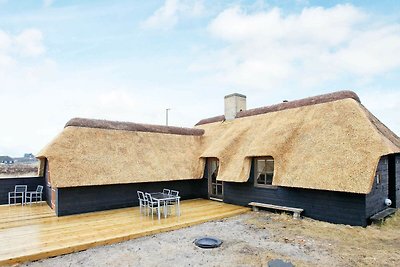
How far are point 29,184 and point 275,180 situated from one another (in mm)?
9749

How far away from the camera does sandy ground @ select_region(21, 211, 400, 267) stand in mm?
4363

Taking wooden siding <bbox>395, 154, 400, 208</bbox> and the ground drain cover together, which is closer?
the ground drain cover

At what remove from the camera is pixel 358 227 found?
6.27 m

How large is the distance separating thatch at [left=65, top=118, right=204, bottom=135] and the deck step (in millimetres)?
7864

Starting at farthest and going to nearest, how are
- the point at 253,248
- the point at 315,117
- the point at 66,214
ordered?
the point at 315,117, the point at 66,214, the point at 253,248

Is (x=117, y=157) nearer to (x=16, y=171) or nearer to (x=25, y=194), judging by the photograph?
(x=25, y=194)

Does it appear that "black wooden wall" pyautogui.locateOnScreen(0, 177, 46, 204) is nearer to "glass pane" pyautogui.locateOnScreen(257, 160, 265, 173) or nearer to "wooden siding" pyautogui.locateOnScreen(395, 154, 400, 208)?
"glass pane" pyautogui.locateOnScreen(257, 160, 265, 173)

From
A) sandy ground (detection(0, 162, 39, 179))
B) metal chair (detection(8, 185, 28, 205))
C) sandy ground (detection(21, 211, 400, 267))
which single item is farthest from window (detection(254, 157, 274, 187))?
sandy ground (detection(0, 162, 39, 179))

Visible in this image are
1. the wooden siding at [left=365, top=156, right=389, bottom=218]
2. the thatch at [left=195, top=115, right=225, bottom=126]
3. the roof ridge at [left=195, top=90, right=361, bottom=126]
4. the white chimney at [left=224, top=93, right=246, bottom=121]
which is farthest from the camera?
the thatch at [left=195, top=115, right=225, bottom=126]

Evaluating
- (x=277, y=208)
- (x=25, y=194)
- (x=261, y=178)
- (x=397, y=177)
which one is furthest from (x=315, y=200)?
(x=25, y=194)

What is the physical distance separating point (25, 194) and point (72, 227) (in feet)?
15.1

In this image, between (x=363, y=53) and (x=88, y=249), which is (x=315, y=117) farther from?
(x=88, y=249)

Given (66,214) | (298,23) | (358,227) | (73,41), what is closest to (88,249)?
(66,214)

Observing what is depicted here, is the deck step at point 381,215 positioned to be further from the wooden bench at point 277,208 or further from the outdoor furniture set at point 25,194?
the outdoor furniture set at point 25,194
